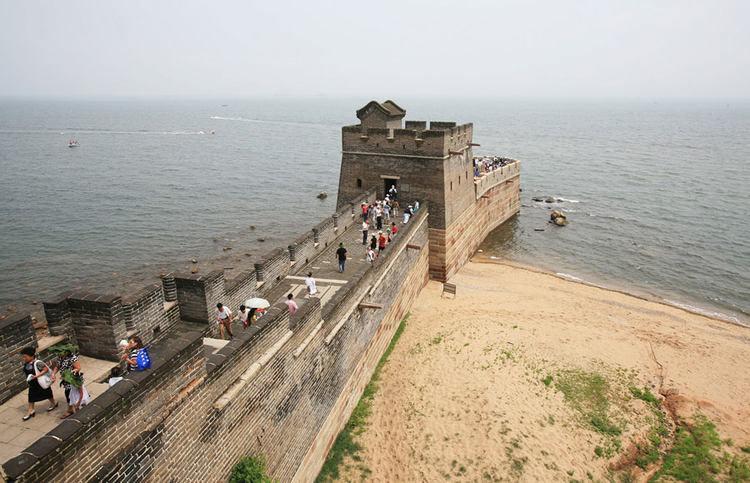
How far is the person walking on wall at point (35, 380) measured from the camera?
277 inches

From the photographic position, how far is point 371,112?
2528 centimetres

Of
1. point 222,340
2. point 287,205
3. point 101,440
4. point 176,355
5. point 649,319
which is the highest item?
point 176,355

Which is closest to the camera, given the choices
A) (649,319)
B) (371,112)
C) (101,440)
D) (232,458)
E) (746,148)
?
(101,440)

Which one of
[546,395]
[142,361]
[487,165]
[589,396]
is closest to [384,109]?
[487,165]

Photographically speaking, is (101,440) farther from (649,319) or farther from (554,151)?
(554,151)

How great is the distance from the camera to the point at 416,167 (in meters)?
23.0

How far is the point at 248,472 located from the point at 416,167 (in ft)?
55.3

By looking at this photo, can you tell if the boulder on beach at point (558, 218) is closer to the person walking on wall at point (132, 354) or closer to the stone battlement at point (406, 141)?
the stone battlement at point (406, 141)

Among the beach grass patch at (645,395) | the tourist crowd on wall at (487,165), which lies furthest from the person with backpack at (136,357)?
the tourist crowd on wall at (487,165)

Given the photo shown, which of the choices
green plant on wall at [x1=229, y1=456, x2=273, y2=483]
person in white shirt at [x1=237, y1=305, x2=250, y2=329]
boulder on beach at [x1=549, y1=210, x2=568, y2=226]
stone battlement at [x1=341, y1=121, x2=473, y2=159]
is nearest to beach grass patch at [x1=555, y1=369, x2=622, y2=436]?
green plant on wall at [x1=229, y1=456, x2=273, y2=483]

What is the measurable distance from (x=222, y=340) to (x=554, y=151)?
80218 millimetres

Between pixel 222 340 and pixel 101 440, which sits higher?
pixel 101 440

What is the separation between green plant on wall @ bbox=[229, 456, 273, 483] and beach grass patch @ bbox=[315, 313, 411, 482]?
11.3ft

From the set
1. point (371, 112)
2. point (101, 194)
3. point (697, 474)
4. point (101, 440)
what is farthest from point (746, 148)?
point (101, 440)
